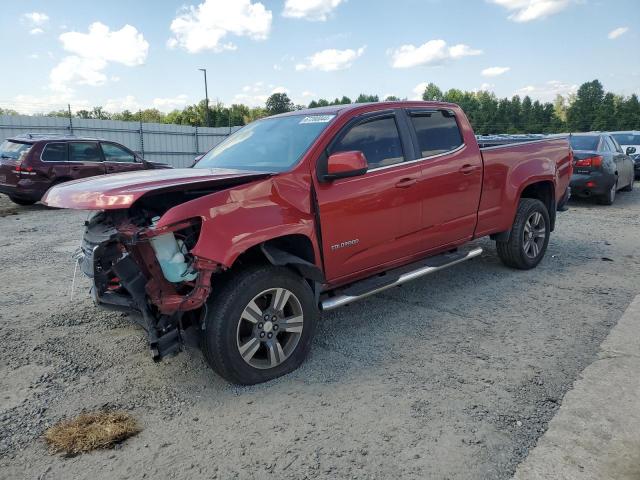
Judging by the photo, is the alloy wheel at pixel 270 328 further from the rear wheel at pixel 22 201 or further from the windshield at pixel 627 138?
the windshield at pixel 627 138

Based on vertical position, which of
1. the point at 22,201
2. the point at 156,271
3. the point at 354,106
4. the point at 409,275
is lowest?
the point at 409,275

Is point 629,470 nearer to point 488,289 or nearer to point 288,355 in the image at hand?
point 288,355

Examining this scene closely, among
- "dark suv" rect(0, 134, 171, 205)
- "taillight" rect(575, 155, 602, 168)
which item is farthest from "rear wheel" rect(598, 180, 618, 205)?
"dark suv" rect(0, 134, 171, 205)

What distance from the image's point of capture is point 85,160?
1162 centimetres

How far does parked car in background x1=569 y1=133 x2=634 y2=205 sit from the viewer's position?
10.4 meters

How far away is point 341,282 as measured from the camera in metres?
3.82

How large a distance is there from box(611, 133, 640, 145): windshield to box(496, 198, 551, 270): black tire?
12.5 m

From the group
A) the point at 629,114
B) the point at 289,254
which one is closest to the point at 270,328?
the point at 289,254

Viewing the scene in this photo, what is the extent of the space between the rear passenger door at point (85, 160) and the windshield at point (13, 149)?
37.2 inches

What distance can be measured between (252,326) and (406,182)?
6.03 ft

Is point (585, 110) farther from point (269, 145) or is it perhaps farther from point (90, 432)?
point (90, 432)

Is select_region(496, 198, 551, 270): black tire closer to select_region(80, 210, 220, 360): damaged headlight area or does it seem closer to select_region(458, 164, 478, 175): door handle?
select_region(458, 164, 478, 175): door handle

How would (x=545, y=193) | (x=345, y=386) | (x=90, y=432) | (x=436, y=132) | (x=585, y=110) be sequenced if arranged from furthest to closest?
(x=585, y=110) < (x=545, y=193) < (x=436, y=132) < (x=345, y=386) < (x=90, y=432)

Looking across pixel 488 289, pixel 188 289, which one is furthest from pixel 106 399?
pixel 488 289
